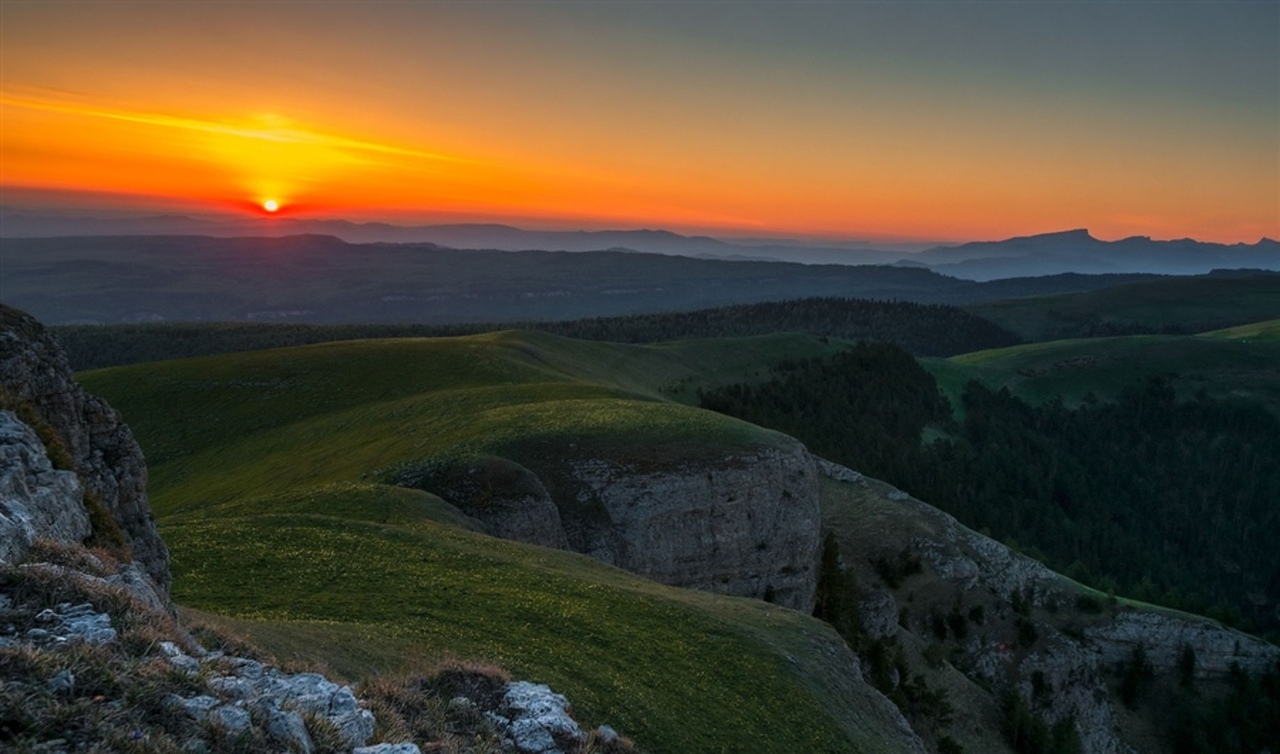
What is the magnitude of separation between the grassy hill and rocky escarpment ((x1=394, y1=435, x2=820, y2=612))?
1948 mm

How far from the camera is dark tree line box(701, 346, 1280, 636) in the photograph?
116875mm

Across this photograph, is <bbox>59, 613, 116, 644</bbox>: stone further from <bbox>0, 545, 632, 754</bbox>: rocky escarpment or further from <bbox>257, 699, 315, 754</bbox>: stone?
<bbox>257, 699, 315, 754</bbox>: stone

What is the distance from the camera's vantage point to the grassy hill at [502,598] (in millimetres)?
20438

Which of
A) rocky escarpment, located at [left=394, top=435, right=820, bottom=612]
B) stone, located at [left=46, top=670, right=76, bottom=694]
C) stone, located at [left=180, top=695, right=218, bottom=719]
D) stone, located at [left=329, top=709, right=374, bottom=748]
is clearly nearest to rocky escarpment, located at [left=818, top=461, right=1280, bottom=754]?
rocky escarpment, located at [left=394, top=435, right=820, bottom=612]

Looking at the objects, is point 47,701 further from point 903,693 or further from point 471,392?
point 471,392

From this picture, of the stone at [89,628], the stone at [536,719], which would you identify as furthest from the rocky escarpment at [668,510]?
the stone at [89,628]

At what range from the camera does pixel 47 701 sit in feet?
27.8

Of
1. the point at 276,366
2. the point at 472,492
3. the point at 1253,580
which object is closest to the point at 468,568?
the point at 472,492

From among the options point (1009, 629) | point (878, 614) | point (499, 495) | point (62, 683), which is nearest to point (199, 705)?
point (62, 683)

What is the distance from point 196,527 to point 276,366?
58.1 meters

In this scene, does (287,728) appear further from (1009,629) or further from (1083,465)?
(1083,465)

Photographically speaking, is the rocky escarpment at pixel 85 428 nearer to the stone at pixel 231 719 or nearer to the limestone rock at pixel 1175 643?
the stone at pixel 231 719

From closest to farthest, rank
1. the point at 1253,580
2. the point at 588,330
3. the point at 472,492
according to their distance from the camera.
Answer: the point at 472,492 < the point at 1253,580 < the point at 588,330

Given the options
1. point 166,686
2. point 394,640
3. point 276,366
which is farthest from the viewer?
point 276,366
